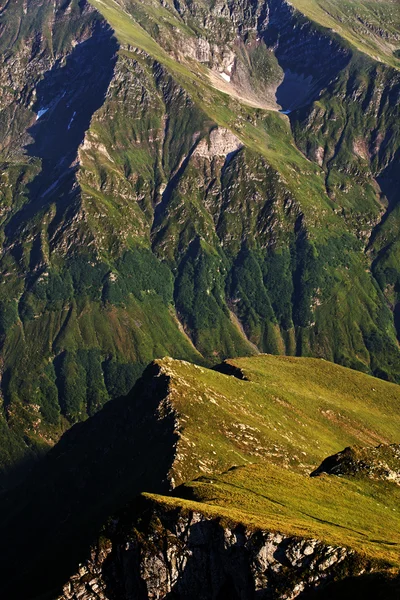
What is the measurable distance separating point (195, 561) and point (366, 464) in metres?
78.3

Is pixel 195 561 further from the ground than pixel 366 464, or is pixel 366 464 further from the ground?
pixel 195 561

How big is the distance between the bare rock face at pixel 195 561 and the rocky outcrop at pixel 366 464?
6757 cm

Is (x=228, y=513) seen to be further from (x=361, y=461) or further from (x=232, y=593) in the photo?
(x=361, y=461)

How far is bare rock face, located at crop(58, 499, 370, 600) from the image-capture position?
324ft

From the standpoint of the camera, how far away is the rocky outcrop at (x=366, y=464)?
174 m

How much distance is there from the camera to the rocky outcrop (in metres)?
174

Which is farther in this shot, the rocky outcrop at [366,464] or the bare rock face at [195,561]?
the rocky outcrop at [366,464]

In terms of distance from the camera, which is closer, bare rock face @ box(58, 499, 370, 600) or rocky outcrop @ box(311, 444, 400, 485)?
bare rock face @ box(58, 499, 370, 600)

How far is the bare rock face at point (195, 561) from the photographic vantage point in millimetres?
98875

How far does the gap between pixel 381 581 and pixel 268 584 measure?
54.3ft

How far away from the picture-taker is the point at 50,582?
172m

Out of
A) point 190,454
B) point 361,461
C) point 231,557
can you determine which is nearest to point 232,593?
point 231,557

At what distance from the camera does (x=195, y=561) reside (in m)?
108

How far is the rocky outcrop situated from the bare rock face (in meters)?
67.6
